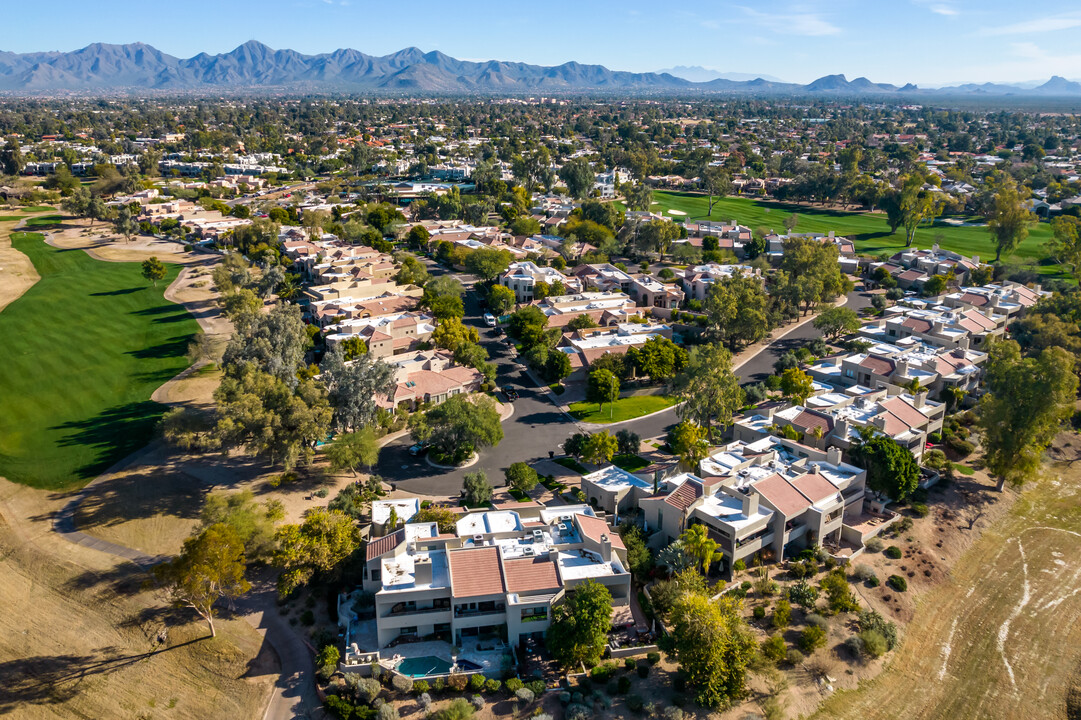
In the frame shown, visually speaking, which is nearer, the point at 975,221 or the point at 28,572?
the point at 28,572

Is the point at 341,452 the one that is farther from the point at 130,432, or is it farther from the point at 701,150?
the point at 701,150

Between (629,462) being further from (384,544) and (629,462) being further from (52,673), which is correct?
(52,673)

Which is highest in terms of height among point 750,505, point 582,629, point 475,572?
point 750,505

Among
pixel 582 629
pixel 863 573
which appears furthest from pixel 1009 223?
pixel 582 629

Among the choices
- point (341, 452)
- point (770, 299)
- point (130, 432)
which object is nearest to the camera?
point (341, 452)

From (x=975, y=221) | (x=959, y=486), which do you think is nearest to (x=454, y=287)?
(x=959, y=486)

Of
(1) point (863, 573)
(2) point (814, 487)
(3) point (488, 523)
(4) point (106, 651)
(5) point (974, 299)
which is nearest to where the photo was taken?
(4) point (106, 651)
